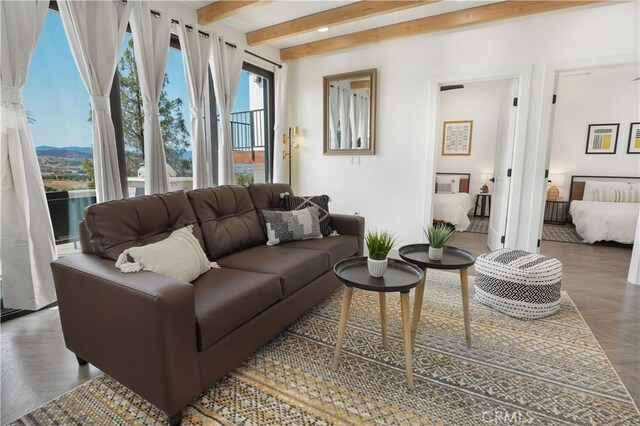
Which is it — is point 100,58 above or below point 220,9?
below

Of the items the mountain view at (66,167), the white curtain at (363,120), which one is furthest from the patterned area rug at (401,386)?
the white curtain at (363,120)

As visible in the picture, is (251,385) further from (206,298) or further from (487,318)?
(487,318)

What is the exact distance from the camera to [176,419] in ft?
4.67

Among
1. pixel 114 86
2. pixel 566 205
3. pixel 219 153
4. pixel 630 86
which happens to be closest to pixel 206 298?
pixel 114 86

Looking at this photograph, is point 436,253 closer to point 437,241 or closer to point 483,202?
point 437,241

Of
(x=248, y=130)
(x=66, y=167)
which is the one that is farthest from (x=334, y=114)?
(x=66, y=167)

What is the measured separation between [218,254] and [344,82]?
3.15m

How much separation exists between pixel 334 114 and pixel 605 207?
13.9 feet

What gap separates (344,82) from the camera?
14.6 ft

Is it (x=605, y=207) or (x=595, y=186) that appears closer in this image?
(x=605, y=207)

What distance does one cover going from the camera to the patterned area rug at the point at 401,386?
1.49m

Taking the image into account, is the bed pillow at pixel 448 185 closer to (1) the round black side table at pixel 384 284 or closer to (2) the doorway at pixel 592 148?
(2) the doorway at pixel 592 148

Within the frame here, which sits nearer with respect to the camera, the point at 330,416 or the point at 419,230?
the point at 330,416

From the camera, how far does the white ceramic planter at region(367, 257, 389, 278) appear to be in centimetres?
178
